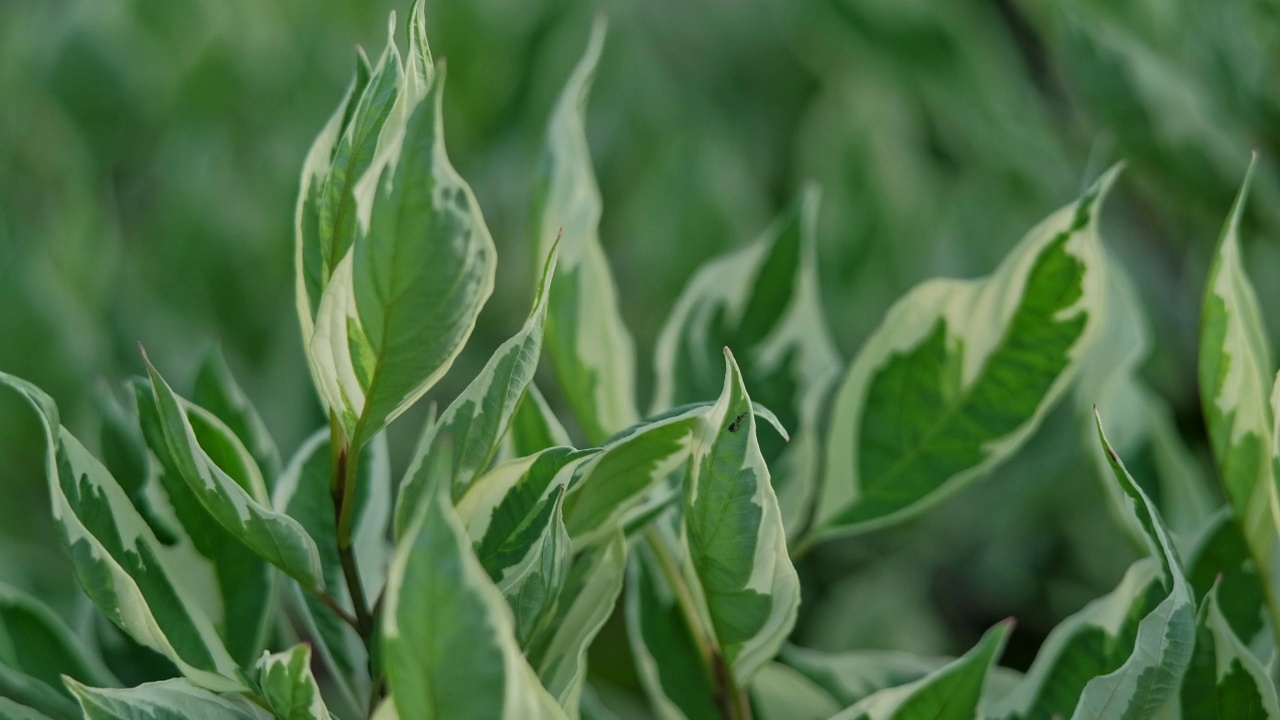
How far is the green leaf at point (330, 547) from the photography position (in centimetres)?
39

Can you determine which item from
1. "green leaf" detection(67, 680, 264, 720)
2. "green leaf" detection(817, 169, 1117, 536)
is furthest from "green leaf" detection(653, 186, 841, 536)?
"green leaf" detection(67, 680, 264, 720)

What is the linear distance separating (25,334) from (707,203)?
17.3 inches

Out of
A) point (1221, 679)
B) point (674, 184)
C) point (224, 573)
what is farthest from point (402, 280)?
point (674, 184)

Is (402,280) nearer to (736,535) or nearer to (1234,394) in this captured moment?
(736,535)

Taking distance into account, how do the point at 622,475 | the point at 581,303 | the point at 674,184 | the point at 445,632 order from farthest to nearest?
the point at 674,184 < the point at 581,303 < the point at 622,475 < the point at 445,632

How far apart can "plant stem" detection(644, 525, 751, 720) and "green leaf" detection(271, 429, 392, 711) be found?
0.32ft

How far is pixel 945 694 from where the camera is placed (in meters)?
0.36

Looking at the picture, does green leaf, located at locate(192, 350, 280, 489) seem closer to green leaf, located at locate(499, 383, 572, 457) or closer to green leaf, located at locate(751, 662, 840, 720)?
green leaf, located at locate(499, 383, 572, 457)

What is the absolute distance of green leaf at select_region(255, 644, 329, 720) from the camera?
0.96 ft

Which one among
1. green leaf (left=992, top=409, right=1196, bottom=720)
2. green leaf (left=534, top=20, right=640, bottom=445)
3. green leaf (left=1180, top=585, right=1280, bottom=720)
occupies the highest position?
green leaf (left=534, top=20, right=640, bottom=445)

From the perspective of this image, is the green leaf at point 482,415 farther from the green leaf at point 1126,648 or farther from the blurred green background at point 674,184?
the blurred green background at point 674,184

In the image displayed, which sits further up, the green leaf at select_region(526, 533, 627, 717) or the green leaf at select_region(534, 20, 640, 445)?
the green leaf at select_region(534, 20, 640, 445)

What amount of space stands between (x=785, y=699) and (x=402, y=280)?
0.27 m

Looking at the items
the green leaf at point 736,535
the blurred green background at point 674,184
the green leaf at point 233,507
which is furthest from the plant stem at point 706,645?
the blurred green background at point 674,184
